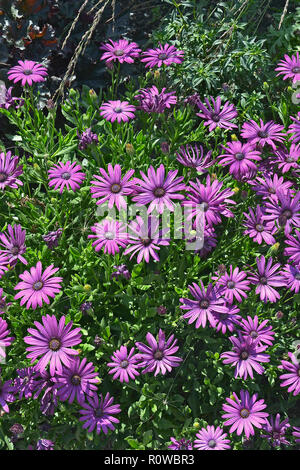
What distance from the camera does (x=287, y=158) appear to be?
2943 mm

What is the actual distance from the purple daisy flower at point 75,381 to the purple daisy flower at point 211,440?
54 centimetres

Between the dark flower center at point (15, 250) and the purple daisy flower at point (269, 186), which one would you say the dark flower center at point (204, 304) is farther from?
the dark flower center at point (15, 250)

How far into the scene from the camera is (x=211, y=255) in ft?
10.1

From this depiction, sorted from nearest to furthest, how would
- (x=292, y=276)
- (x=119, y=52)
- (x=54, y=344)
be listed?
(x=54, y=344)
(x=292, y=276)
(x=119, y=52)

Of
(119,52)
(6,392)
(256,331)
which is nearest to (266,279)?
(256,331)

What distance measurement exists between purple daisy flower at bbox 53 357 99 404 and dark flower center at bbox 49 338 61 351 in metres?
0.09

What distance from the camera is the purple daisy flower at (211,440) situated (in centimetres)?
248

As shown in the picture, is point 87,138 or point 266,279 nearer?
point 266,279

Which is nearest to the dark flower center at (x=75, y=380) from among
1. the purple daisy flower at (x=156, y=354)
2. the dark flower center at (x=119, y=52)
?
the purple daisy flower at (x=156, y=354)

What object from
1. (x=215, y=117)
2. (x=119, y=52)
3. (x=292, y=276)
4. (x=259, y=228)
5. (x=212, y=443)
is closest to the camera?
(x=212, y=443)

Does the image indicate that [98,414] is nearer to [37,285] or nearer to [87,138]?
[37,285]

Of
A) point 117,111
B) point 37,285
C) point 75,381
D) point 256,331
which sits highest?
point 117,111

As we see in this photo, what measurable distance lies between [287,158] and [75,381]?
1.56m
